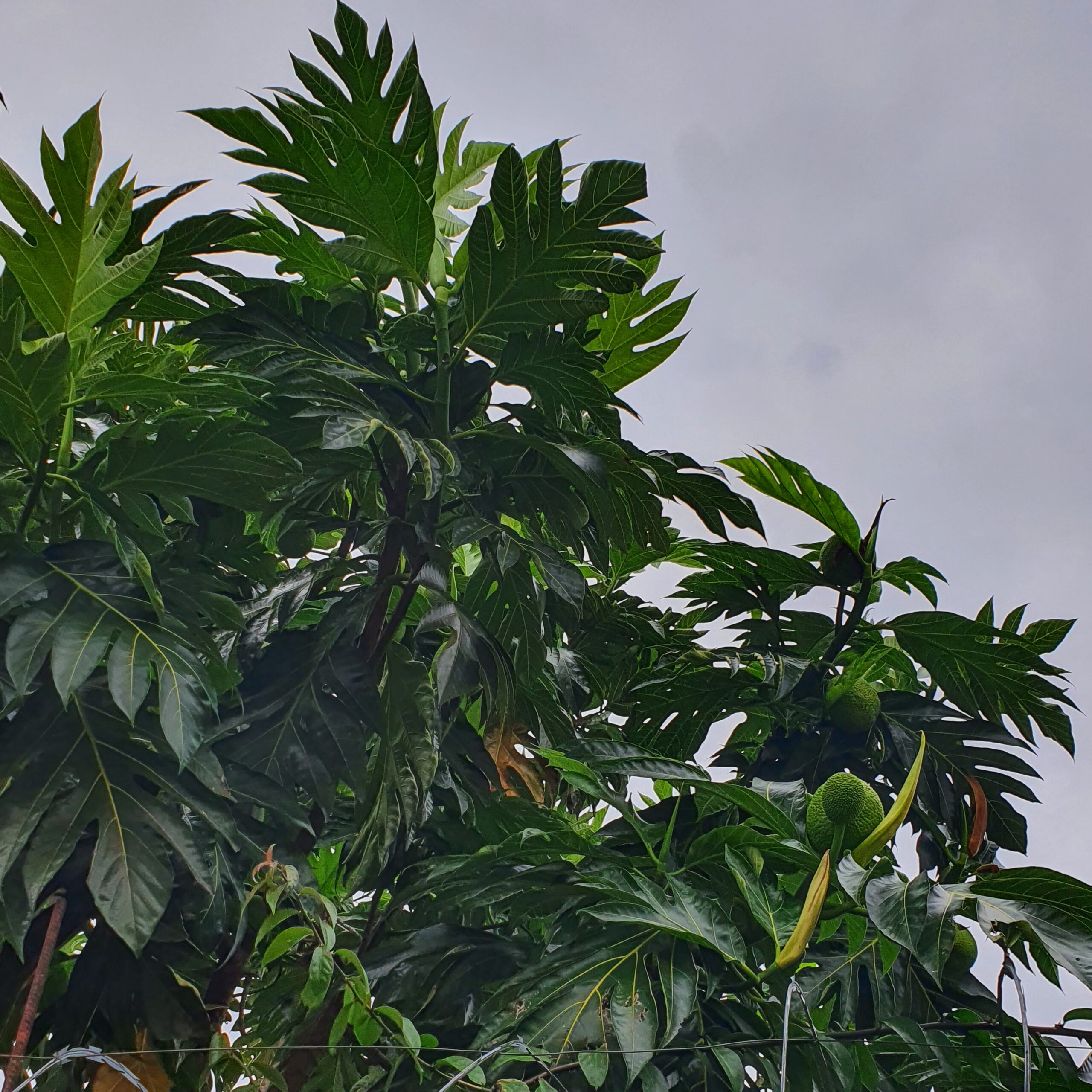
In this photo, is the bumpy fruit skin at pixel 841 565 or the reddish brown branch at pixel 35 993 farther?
the bumpy fruit skin at pixel 841 565

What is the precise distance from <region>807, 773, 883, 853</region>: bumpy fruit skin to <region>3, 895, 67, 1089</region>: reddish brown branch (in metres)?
0.69

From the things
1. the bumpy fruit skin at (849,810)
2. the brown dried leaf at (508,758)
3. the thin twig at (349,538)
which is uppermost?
the thin twig at (349,538)

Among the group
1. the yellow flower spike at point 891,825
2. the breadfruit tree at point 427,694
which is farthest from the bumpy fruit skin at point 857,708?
the yellow flower spike at point 891,825

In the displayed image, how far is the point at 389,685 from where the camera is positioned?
3.96 ft

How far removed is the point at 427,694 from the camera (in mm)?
1193

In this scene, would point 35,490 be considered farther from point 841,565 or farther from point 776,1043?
point 841,565

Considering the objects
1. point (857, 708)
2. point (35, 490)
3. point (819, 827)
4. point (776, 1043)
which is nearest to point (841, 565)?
point (857, 708)

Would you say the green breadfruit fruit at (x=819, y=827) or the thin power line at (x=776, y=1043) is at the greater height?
the green breadfruit fruit at (x=819, y=827)

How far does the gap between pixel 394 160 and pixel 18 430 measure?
0.47 metres

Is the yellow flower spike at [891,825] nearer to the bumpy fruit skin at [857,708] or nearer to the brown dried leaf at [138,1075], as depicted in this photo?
the bumpy fruit skin at [857,708]

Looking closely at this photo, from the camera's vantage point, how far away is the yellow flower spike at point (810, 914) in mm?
866

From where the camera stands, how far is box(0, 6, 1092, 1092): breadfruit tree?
981 millimetres

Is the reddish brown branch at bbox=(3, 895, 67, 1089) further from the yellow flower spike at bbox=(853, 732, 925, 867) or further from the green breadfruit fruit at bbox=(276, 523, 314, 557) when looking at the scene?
the yellow flower spike at bbox=(853, 732, 925, 867)

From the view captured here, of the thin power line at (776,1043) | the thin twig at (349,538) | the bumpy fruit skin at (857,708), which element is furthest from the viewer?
the thin twig at (349,538)
